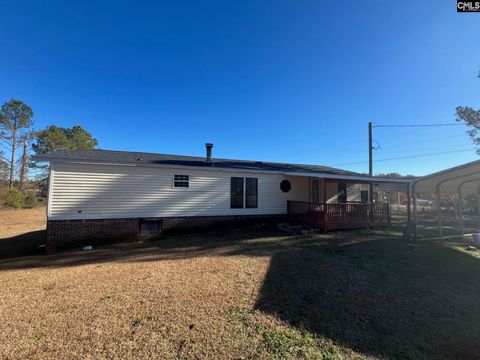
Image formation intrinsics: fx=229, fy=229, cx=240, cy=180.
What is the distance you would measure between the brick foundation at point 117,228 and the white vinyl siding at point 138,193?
23 cm

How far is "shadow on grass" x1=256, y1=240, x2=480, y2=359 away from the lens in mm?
3076

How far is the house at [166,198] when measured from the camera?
28.5 ft

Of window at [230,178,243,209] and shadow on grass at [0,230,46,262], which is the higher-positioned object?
window at [230,178,243,209]

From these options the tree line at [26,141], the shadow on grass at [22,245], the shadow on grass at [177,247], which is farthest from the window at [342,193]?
the tree line at [26,141]

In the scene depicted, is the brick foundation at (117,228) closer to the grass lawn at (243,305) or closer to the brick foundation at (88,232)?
the brick foundation at (88,232)

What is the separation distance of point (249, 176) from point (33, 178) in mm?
37051

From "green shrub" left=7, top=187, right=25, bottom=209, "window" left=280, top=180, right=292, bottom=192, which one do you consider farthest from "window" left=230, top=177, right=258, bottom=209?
"green shrub" left=7, top=187, right=25, bottom=209

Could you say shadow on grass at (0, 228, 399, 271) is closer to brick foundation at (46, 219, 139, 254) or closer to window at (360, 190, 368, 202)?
brick foundation at (46, 219, 139, 254)

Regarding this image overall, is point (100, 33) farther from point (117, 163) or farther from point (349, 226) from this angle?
→ point (349, 226)

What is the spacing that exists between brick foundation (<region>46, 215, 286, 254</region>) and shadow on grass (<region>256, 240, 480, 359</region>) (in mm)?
4839

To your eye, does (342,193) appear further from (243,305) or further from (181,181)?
(243,305)

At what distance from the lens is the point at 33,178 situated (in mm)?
33156

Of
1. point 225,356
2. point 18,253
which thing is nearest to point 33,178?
point 18,253

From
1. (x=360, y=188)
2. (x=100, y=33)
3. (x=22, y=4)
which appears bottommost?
(x=360, y=188)
